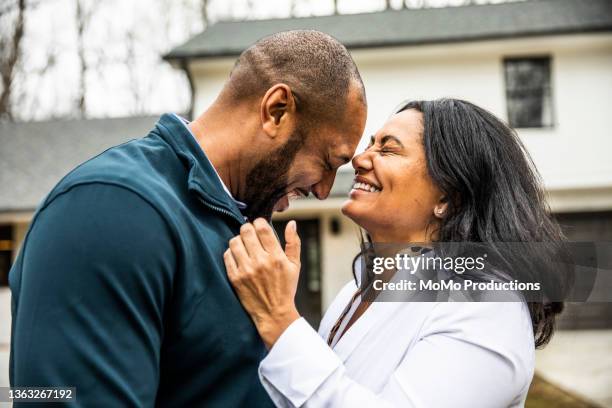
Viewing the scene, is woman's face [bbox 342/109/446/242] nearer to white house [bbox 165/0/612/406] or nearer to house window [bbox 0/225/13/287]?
white house [bbox 165/0/612/406]

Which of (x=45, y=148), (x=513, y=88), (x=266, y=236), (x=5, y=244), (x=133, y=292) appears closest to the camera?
(x=133, y=292)

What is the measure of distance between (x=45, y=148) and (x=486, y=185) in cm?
1546

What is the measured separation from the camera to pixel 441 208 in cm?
240

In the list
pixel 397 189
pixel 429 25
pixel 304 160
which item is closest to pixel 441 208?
pixel 397 189

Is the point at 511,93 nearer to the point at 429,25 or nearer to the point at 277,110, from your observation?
the point at 429,25

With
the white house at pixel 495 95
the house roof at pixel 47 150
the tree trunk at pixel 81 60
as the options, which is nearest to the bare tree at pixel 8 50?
the tree trunk at pixel 81 60

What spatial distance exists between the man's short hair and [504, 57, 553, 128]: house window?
40.3ft

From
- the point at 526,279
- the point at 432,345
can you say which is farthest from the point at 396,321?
the point at 526,279

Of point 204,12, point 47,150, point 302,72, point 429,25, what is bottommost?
point 47,150

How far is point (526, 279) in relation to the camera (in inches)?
85.9

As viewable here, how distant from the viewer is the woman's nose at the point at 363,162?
99.0 inches

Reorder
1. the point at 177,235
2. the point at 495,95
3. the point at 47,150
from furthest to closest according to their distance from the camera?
the point at 47,150
the point at 495,95
the point at 177,235

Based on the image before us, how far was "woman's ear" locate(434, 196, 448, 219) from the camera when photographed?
239 cm

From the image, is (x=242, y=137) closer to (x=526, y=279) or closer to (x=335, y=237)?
(x=526, y=279)
